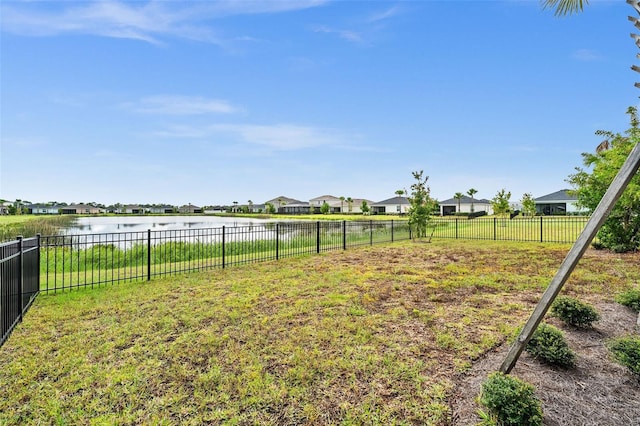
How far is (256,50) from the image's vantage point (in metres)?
14.0

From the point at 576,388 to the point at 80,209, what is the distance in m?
122

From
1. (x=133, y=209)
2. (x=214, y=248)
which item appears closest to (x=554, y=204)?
(x=214, y=248)

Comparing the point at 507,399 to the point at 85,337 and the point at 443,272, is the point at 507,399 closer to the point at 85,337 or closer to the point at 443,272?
the point at 85,337

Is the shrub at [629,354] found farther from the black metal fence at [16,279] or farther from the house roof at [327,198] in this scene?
the house roof at [327,198]

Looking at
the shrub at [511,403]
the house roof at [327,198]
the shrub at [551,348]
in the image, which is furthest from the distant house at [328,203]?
the shrub at [511,403]

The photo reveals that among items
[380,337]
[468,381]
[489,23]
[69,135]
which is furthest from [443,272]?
[69,135]

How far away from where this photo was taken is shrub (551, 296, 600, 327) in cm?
410

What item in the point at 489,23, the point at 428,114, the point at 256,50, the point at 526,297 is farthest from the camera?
the point at 428,114

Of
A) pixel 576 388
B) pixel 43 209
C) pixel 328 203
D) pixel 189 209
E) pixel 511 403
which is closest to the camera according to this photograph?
pixel 511 403

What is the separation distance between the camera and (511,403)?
7.36 ft

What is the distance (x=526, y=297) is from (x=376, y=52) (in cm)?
1320

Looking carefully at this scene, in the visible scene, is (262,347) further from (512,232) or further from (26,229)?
(26,229)

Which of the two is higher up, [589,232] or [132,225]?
[589,232]

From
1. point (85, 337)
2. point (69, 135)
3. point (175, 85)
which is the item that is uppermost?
point (175, 85)
